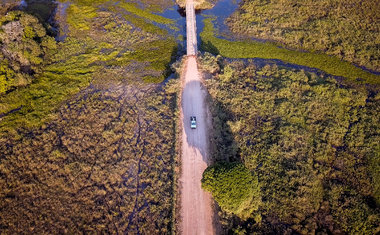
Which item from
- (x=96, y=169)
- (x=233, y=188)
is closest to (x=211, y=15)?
(x=96, y=169)

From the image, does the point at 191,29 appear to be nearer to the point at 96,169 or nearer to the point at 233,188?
the point at 96,169

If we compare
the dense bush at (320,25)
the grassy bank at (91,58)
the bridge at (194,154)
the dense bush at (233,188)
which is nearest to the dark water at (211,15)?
the dense bush at (320,25)

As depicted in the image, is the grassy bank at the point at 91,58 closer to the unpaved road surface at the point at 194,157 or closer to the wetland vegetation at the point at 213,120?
the wetland vegetation at the point at 213,120

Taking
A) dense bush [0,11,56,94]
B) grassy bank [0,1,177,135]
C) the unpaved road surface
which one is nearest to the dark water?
grassy bank [0,1,177,135]

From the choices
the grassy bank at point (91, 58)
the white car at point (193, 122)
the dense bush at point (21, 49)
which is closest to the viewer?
the white car at point (193, 122)

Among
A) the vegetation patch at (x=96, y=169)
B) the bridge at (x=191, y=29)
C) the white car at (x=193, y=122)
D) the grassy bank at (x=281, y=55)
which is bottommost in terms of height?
the vegetation patch at (x=96, y=169)

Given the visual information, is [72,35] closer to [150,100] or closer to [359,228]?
[150,100]

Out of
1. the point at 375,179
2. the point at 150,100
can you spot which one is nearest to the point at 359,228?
the point at 375,179

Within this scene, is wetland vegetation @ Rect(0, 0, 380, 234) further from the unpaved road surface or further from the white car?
the white car
